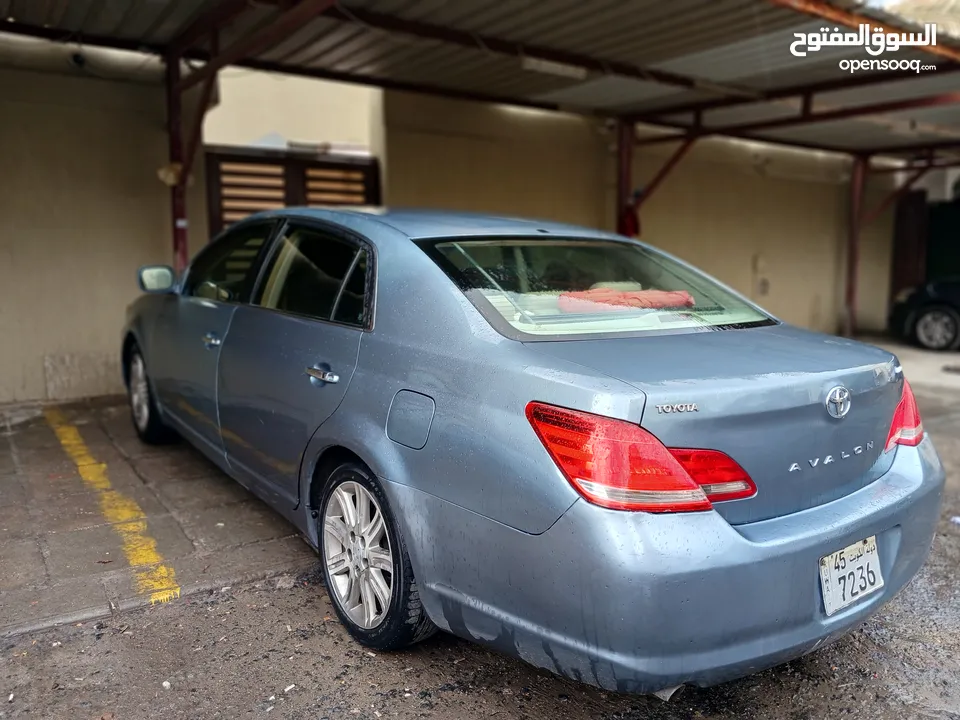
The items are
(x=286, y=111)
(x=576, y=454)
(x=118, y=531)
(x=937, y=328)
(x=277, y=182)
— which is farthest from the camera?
(x=937, y=328)

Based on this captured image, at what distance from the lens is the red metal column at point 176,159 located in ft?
20.5

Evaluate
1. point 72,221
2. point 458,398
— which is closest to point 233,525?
point 458,398

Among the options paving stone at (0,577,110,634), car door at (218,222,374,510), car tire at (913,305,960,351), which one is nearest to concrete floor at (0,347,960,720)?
paving stone at (0,577,110,634)

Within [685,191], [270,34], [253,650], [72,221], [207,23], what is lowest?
[253,650]

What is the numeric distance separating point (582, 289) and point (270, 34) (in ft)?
10.9

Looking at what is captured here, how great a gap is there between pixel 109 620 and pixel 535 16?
481 centimetres

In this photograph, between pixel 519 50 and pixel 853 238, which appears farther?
pixel 853 238

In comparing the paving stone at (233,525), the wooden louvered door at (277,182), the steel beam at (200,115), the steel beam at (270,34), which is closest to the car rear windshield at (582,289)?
the paving stone at (233,525)

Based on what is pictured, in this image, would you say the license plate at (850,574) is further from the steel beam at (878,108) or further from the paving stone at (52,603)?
the steel beam at (878,108)

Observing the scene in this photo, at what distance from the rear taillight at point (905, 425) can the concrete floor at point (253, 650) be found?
2.65 ft

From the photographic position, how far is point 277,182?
7684 mm

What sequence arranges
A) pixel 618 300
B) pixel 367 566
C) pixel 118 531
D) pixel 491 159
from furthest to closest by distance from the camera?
pixel 491 159 → pixel 118 531 → pixel 618 300 → pixel 367 566

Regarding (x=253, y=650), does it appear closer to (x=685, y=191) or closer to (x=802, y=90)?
(x=802, y=90)

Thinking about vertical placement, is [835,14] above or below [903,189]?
above
